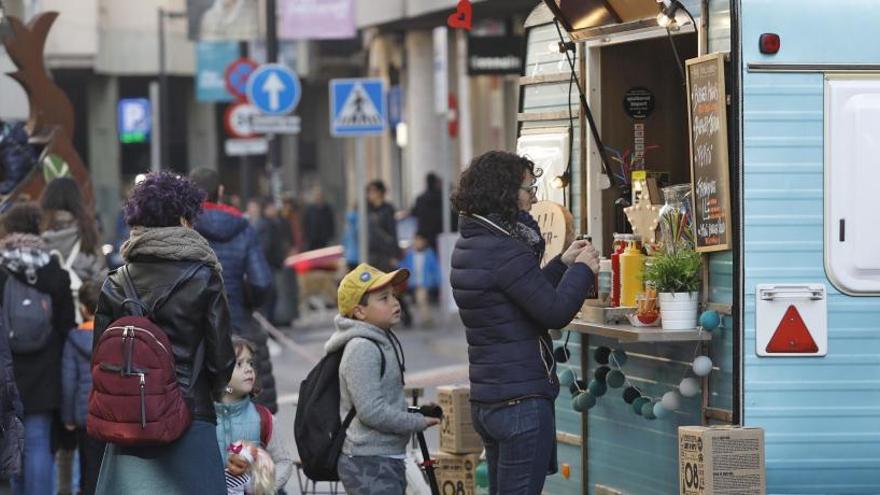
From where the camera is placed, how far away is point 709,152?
288 inches

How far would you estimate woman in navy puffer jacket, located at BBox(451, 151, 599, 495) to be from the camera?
714 centimetres

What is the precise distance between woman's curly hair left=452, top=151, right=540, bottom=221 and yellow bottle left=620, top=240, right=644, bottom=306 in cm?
97

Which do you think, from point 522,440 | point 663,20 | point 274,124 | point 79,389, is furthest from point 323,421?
point 274,124

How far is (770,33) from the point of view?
23.4 ft

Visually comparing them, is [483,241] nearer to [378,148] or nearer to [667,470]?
[667,470]

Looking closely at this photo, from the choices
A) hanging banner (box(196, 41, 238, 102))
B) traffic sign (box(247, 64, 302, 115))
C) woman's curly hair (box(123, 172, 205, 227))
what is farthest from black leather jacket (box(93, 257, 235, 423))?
hanging banner (box(196, 41, 238, 102))

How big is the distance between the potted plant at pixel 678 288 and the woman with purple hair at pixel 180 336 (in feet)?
5.96

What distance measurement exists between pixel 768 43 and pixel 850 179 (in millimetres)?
609

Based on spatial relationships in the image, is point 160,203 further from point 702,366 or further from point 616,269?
point 616,269

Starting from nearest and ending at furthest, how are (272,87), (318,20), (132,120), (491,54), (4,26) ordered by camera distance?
(4,26), (272,87), (491,54), (318,20), (132,120)

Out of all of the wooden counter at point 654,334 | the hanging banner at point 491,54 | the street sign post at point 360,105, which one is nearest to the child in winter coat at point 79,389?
the wooden counter at point 654,334

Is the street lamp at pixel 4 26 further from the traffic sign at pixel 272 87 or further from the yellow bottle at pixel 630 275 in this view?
the traffic sign at pixel 272 87

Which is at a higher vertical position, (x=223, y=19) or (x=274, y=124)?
(x=223, y=19)

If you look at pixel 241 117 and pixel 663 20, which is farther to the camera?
pixel 241 117
